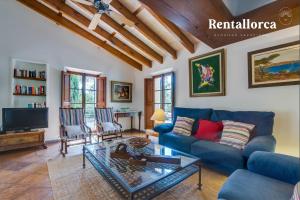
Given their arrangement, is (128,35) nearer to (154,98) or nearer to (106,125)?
(154,98)

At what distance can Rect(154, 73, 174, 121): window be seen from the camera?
4.28 meters

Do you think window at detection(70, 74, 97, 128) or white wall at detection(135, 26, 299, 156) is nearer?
white wall at detection(135, 26, 299, 156)

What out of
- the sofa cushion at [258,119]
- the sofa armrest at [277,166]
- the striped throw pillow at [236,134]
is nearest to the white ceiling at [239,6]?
the sofa cushion at [258,119]

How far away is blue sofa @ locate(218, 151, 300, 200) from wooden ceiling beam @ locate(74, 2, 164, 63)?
3.39 metres

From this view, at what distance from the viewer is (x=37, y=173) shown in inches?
88.7

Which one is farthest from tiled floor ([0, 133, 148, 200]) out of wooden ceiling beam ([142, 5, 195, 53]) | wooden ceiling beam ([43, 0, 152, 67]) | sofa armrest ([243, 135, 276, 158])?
wooden ceiling beam ([142, 5, 195, 53])

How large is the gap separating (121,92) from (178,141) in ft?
9.95

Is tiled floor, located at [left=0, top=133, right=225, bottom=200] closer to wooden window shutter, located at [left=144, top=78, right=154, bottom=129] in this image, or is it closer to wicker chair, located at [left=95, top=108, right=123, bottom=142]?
wicker chair, located at [left=95, top=108, right=123, bottom=142]

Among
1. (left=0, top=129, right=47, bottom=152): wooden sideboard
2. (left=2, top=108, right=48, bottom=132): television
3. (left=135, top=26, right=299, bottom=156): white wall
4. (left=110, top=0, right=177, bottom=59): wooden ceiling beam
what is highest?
(left=110, top=0, right=177, bottom=59): wooden ceiling beam

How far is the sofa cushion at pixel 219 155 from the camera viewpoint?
6.54ft

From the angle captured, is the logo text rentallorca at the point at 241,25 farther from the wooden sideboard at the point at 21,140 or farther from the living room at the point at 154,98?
the wooden sideboard at the point at 21,140

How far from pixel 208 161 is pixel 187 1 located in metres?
2.17

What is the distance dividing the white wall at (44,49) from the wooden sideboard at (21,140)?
22.9 inches

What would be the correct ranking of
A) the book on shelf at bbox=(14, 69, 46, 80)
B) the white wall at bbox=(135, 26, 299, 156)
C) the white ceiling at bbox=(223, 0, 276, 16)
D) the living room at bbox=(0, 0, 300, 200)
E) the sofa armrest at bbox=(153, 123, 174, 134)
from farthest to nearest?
1. the book on shelf at bbox=(14, 69, 46, 80)
2. the sofa armrest at bbox=(153, 123, 174, 134)
3. the white ceiling at bbox=(223, 0, 276, 16)
4. the white wall at bbox=(135, 26, 299, 156)
5. the living room at bbox=(0, 0, 300, 200)
